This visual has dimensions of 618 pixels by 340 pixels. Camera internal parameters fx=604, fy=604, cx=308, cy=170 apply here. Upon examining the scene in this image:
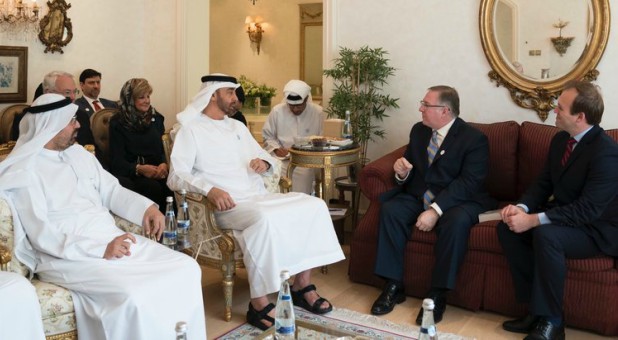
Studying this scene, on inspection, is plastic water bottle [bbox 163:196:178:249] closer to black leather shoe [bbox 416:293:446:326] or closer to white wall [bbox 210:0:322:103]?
black leather shoe [bbox 416:293:446:326]

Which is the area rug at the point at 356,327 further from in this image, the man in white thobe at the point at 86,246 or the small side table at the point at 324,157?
the small side table at the point at 324,157

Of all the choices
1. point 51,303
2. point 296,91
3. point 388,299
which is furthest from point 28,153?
point 296,91

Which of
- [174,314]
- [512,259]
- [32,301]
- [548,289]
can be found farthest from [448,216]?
[32,301]

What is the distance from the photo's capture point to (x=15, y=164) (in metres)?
2.81

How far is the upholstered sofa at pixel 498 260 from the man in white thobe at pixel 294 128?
1204 mm

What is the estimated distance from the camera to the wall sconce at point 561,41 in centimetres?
459

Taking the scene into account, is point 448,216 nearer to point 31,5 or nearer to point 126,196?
point 126,196

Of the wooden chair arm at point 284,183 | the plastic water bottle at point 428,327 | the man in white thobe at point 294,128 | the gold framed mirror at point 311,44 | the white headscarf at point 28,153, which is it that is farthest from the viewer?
the gold framed mirror at point 311,44

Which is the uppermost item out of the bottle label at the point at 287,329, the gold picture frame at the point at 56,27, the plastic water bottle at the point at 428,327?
the gold picture frame at the point at 56,27

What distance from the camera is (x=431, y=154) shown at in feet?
13.5

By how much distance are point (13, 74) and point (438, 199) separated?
14.5 feet

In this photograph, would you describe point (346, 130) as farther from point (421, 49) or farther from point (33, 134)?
point (33, 134)

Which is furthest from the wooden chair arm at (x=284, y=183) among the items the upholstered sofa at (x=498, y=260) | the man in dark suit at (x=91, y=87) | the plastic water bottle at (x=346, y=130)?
the man in dark suit at (x=91, y=87)

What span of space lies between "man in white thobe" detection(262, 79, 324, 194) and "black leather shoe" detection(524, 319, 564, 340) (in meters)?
2.68
